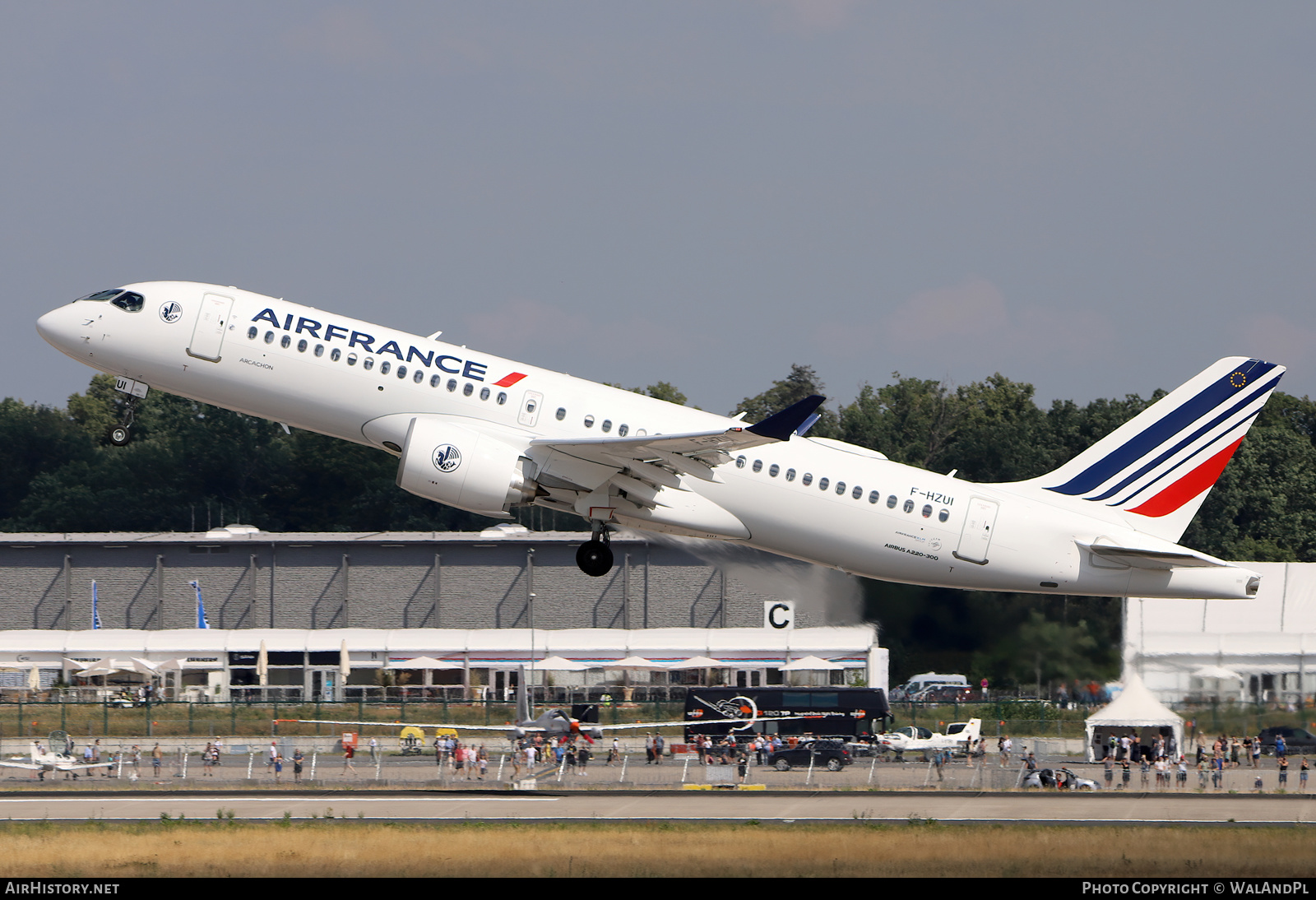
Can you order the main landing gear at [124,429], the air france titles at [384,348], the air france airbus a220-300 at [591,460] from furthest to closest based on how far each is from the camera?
the main landing gear at [124,429] → the air france titles at [384,348] → the air france airbus a220-300 at [591,460]

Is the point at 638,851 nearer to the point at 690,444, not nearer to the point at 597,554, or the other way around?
the point at 597,554

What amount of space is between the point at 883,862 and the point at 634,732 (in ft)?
83.6

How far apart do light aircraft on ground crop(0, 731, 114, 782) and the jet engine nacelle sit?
23.4 meters

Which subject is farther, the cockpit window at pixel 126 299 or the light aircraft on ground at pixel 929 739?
the light aircraft on ground at pixel 929 739

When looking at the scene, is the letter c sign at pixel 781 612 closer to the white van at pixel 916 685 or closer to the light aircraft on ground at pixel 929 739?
the light aircraft on ground at pixel 929 739

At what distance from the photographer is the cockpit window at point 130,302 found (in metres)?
35.8

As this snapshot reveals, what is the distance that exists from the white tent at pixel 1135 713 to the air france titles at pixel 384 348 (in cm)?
1857

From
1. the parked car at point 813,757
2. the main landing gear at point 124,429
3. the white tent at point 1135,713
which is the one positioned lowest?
the parked car at point 813,757

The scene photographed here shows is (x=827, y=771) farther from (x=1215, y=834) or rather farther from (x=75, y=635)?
(x=75, y=635)

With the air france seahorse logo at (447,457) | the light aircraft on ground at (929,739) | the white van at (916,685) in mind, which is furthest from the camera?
the white van at (916,685)

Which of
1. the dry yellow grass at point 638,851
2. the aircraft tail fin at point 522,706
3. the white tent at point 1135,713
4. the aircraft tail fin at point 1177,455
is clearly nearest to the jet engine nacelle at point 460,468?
the dry yellow grass at point 638,851

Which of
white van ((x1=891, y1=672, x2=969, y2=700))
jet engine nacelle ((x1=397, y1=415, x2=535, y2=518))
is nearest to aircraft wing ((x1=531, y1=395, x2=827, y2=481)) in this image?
jet engine nacelle ((x1=397, y1=415, x2=535, y2=518))

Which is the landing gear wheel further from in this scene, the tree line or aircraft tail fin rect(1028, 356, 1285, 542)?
the tree line

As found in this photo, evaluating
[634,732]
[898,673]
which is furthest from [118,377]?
[634,732]
